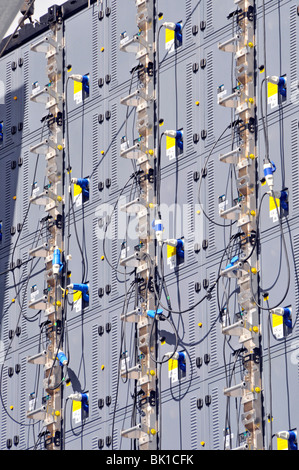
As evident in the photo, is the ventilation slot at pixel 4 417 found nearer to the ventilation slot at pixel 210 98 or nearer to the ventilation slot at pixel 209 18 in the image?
the ventilation slot at pixel 210 98

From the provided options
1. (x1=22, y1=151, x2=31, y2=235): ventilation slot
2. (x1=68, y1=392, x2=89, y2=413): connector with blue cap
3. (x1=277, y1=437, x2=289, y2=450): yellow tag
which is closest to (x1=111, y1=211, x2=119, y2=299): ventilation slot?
(x1=68, y1=392, x2=89, y2=413): connector with blue cap

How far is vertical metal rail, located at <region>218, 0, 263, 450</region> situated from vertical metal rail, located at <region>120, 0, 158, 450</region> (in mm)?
1601

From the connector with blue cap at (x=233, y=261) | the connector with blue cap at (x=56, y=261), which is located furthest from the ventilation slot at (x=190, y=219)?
the connector with blue cap at (x=56, y=261)

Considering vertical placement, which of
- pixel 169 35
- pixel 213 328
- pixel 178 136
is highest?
pixel 169 35

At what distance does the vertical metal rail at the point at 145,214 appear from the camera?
23.8 meters

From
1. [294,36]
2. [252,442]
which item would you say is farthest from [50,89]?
[252,442]

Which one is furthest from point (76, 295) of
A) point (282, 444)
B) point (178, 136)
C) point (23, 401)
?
point (282, 444)

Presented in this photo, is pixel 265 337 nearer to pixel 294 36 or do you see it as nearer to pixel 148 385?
pixel 148 385

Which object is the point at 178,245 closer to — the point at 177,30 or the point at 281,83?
the point at 281,83

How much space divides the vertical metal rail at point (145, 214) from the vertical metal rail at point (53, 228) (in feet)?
5.77

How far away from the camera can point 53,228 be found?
26438 mm

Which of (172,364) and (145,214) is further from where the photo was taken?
(145,214)

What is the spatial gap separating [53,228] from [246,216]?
4569 mm

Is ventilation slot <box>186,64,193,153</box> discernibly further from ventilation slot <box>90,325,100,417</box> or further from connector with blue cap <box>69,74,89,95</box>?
ventilation slot <box>90,325,100,417</box>
